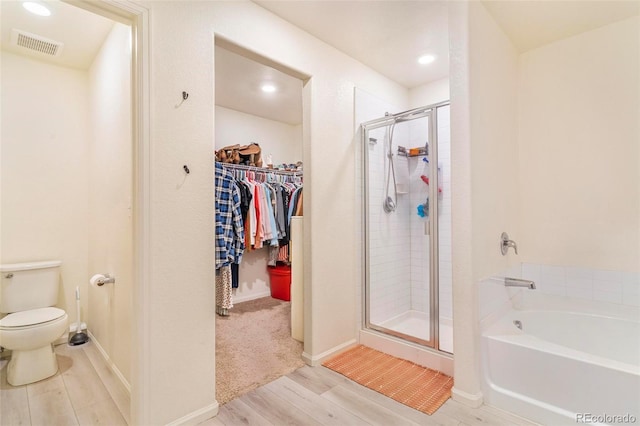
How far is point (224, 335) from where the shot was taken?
2846 mm

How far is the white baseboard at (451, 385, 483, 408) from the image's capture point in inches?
70.0

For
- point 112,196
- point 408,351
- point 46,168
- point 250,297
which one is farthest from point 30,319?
point 408,351

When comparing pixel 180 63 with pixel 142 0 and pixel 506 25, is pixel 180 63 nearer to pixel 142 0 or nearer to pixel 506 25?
pixel 142 0

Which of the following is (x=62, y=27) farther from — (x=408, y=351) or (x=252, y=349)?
(x=408, y=351)

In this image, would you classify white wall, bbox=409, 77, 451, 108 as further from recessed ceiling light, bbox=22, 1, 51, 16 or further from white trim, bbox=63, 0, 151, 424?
recessed ceiling light, bbox=22, 1, 51, 16

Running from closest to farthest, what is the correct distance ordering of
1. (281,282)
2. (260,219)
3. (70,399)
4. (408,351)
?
(70,399), (408,351), (260,219), (281,282)

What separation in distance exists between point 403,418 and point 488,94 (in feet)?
6.74

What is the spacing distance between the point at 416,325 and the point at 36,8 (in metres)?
3.70

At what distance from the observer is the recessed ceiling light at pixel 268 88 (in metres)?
3.31

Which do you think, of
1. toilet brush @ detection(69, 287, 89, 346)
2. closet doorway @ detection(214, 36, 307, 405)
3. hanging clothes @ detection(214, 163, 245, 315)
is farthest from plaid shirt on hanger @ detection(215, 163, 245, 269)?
toilet brush @ detection(69, 287, 89, 346)

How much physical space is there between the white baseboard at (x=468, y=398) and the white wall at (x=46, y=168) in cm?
315

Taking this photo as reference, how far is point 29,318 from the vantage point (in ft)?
6.98

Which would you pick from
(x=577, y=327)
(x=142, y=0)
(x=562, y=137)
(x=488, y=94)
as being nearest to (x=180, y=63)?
(x=142, y=0)

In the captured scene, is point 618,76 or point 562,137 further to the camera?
point 562,137
